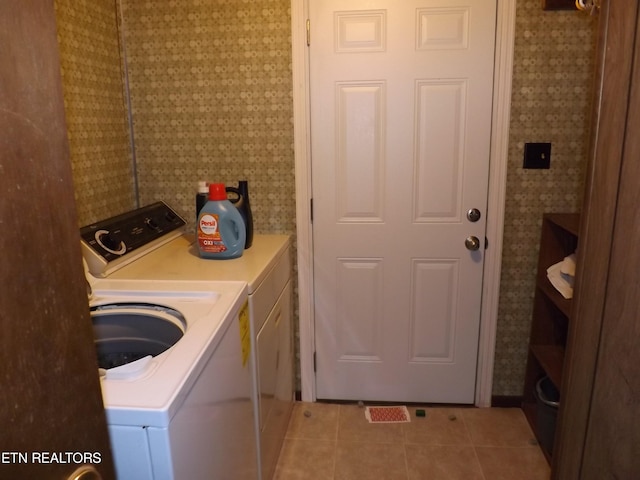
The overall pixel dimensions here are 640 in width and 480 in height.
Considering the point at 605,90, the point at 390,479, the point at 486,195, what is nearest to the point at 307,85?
the point at 486,195

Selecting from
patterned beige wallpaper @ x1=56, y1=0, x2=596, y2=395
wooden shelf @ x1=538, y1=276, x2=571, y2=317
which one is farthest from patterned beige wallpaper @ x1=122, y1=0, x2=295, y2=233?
wooden shelf @ x1=538, y1=276, x2=571, y2=317

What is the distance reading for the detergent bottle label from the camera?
180 cm

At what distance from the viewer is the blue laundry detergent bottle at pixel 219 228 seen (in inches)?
70.6

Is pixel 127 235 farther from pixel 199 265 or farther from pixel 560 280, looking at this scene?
pixel 560 280

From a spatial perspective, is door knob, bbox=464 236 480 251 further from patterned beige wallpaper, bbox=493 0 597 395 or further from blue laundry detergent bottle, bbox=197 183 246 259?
blue laundry detergent bottle, bbox=197 183 246 259

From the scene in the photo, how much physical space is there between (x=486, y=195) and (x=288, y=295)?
3.37 ft

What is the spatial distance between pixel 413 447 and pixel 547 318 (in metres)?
0.87

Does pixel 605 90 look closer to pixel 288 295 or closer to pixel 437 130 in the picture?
pixel 437 130

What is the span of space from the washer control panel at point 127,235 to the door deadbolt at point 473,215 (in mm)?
1353

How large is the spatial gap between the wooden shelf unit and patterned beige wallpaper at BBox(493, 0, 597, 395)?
50mm

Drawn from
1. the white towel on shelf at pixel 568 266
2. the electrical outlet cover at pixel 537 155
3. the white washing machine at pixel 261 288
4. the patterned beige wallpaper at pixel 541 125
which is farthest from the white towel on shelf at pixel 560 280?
the white washing machine at pixel 261 288

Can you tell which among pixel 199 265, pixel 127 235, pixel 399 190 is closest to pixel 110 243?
pixel 127 235

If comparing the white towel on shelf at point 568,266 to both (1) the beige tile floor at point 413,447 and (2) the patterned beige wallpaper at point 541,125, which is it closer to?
(2) the patterned beige wallpaper at point 541,125

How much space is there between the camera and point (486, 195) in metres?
2.14
